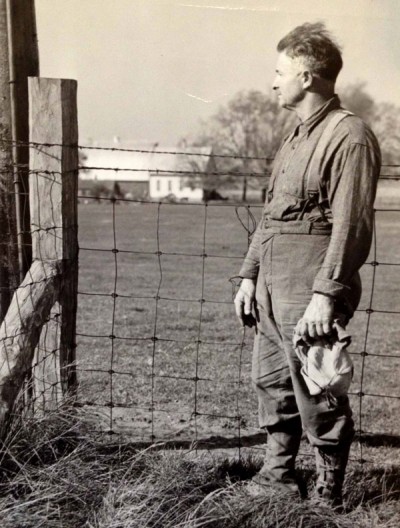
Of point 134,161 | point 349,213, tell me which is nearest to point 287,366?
point 349,213

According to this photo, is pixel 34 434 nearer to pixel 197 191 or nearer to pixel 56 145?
pixel 56 145

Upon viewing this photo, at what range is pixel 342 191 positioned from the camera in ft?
10.6

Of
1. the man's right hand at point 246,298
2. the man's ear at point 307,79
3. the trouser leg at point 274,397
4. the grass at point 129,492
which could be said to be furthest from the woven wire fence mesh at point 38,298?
the man's ear at point 307,79

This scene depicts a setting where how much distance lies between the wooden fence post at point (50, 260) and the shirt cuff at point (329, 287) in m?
1.52

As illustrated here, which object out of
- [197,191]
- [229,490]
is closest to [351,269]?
[229,490]

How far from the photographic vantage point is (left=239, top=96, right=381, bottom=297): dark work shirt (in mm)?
3221

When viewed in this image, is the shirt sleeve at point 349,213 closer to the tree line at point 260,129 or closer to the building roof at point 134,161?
the tree line at point 260,129

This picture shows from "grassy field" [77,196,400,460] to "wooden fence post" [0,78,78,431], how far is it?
0.30m

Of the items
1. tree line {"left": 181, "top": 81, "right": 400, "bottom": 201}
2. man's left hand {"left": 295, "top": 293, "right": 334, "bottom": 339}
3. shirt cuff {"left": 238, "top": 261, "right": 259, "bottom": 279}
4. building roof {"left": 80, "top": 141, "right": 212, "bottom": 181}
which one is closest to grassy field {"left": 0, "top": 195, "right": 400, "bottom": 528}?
shirt cuff {"left": 238, "top": 261, "right": 259, "bottom": 279}

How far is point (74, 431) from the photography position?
401cm

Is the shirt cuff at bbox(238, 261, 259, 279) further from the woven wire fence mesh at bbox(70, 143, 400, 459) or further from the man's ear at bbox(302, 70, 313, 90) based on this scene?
the man's ear at bbox(302, 70, 313, 90)

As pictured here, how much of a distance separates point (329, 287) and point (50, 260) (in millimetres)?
1648

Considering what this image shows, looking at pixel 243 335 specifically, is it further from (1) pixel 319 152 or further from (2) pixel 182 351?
(2) pixel 182 351

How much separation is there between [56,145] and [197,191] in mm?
73735
